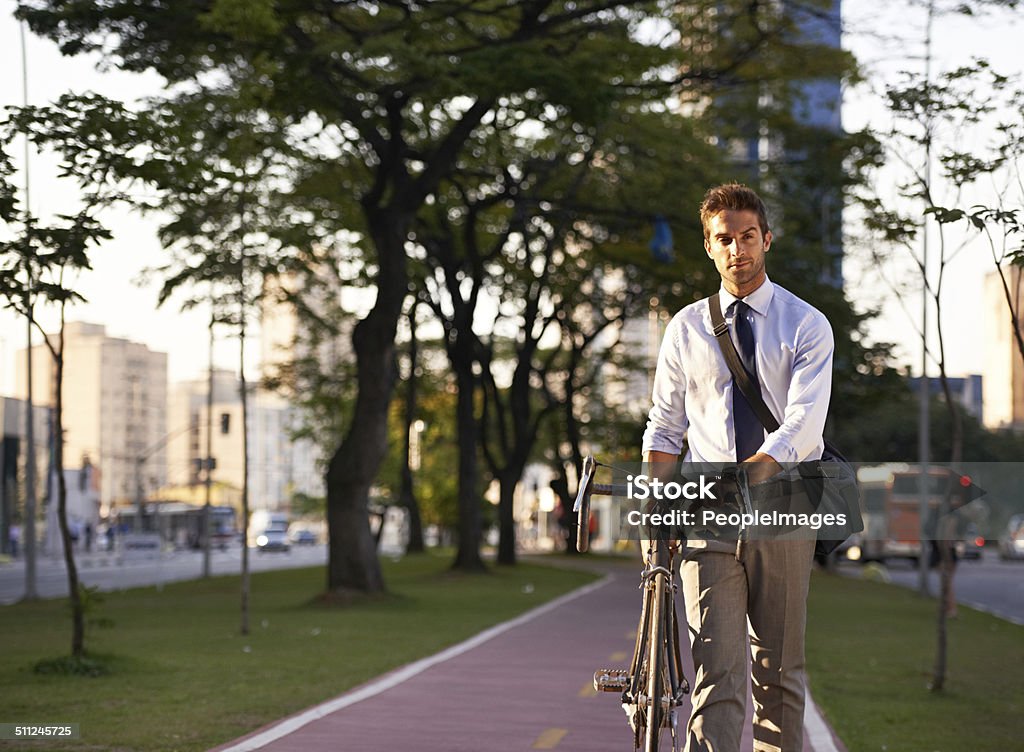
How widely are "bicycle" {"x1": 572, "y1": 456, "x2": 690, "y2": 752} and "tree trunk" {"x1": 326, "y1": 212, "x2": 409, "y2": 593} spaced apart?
20542mm

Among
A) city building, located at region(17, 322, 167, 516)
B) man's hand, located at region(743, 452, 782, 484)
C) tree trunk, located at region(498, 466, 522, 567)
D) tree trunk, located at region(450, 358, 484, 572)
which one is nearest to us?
man's hand, located at region(743, 452, 782, 484)

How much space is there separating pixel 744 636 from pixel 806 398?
2.54ft

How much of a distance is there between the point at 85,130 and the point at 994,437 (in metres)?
84.3

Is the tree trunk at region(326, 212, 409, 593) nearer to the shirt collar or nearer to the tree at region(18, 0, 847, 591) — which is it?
the tree at region(18, 0, 847, 591)

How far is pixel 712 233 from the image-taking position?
5461 millimetres

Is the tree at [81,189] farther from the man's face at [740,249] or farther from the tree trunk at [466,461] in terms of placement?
the tree trunk at [466,461]

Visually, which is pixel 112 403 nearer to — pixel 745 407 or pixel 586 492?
pixel 586 492

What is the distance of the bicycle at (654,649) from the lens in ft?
17.8

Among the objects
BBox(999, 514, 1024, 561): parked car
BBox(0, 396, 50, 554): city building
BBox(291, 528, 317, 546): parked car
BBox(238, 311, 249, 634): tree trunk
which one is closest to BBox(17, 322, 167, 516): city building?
BBox(291, 528, 317, 546): parked car

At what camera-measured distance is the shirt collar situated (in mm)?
5375

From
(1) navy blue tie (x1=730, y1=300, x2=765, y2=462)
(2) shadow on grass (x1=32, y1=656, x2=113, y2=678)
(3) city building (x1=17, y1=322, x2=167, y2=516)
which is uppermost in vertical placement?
(3) city building (x1=17, y1=322, x2=167, y2=516)

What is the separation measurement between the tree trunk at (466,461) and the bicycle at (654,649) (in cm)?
3270

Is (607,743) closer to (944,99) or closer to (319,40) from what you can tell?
(944,99)

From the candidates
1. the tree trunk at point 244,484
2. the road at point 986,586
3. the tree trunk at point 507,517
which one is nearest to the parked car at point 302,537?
the road at point 986,586
